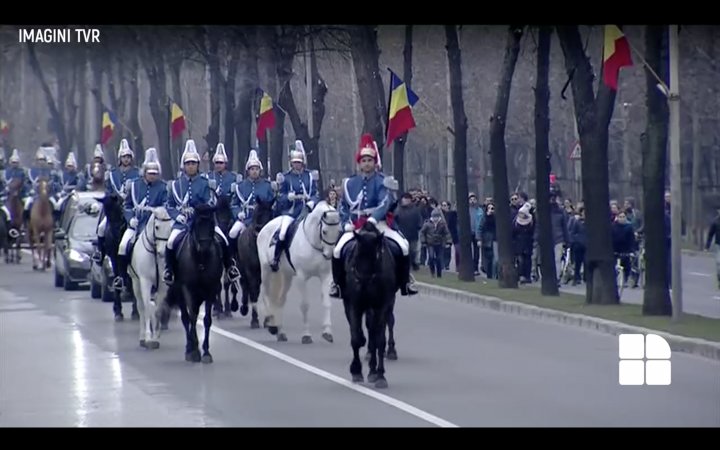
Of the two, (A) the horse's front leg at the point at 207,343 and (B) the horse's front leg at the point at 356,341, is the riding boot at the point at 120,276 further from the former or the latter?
(B) the horse's front leg at the point at 356,341

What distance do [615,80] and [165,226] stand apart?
7.53 meters

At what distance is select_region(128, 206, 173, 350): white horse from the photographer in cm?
2227

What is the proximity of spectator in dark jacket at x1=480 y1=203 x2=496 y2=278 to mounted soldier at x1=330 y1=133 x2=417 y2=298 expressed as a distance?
64.3 ft

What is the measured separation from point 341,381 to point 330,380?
0.48ft

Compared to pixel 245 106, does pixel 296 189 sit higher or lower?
lower

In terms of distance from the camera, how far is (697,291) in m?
36.7

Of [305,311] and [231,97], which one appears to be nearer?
[305,311]

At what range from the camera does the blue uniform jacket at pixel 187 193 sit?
2173 cm

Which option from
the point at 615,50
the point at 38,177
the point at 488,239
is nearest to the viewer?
the point at 615,50

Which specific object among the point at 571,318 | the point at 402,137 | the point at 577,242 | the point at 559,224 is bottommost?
the point at 571,318

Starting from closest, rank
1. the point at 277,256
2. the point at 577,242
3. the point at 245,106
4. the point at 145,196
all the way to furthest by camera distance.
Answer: the point at 145,196 < the point at 277,256 < the point at 577,242 < the point at 245,106

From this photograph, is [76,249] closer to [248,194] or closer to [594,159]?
[248,194]

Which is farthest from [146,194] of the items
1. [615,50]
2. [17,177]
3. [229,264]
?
[17,177]
